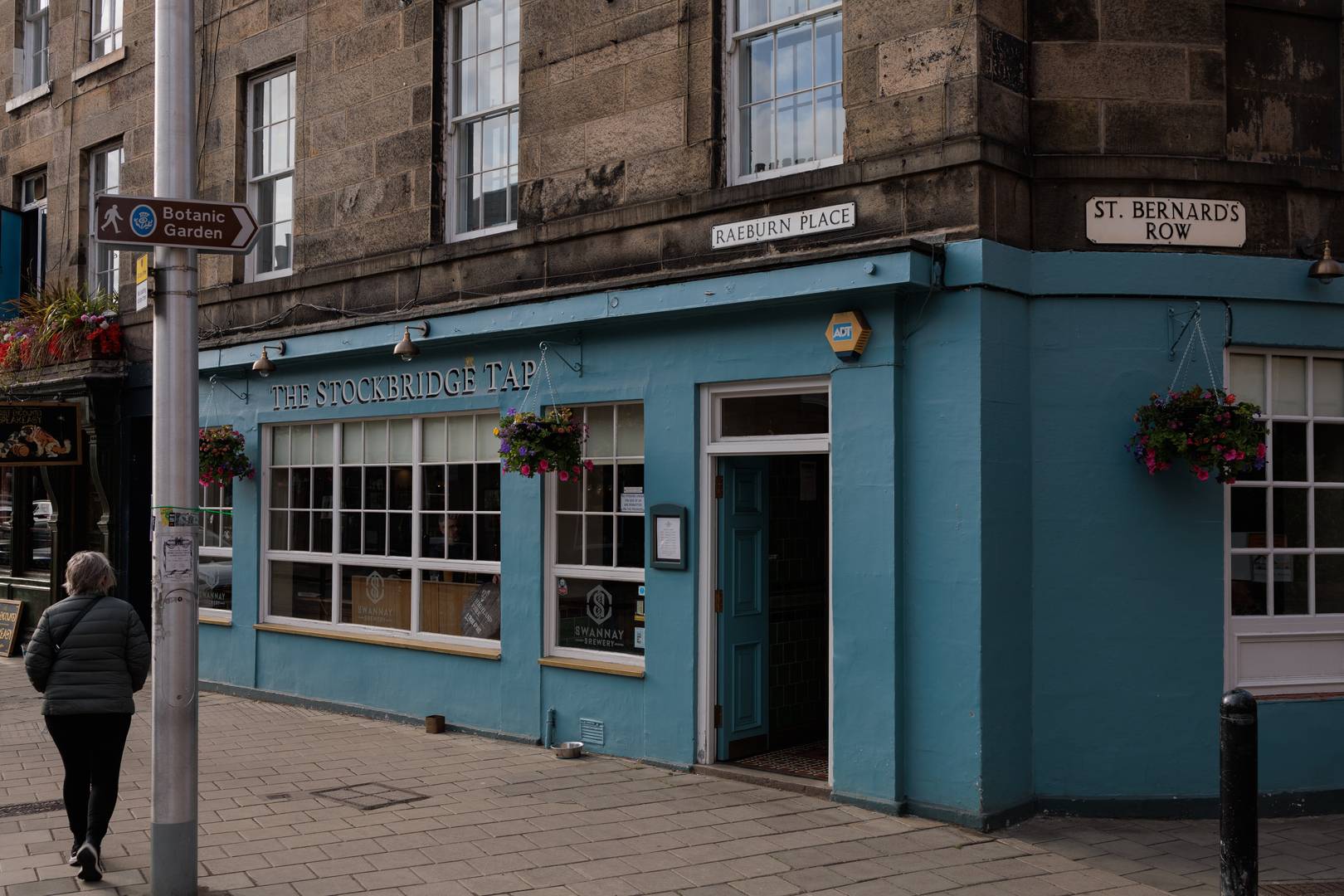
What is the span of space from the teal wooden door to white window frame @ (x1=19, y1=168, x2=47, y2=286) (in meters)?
11.2

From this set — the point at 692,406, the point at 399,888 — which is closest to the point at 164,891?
the point at 399,888

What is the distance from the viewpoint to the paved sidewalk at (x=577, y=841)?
6.40 metres

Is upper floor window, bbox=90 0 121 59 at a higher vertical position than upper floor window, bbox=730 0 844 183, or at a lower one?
higher

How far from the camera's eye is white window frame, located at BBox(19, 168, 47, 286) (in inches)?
640

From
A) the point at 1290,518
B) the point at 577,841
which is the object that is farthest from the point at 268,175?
the point at 1290,518

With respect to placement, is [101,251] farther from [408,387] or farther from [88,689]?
[88,689]

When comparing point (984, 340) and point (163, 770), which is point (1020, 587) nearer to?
point (984, 340)

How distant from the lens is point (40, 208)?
16.4 metres

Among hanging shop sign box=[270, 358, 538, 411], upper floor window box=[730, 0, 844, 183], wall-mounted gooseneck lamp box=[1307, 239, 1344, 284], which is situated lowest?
hanging shop sign box=[270, 358, 538, 411]

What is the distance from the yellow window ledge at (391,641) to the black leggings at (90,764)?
3936mm

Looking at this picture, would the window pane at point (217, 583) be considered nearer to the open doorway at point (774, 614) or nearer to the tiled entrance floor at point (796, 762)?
the open doorway at point (774, 614)

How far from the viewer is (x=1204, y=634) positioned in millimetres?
7832

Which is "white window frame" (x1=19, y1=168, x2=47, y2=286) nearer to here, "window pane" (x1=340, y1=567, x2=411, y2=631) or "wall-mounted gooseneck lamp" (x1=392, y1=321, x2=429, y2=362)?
"window pane" (x1=340, y1=567, x2=411, y2=631)

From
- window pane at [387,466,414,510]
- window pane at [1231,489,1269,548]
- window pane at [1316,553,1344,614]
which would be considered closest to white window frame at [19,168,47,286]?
window pane at [387,466,414,510]
